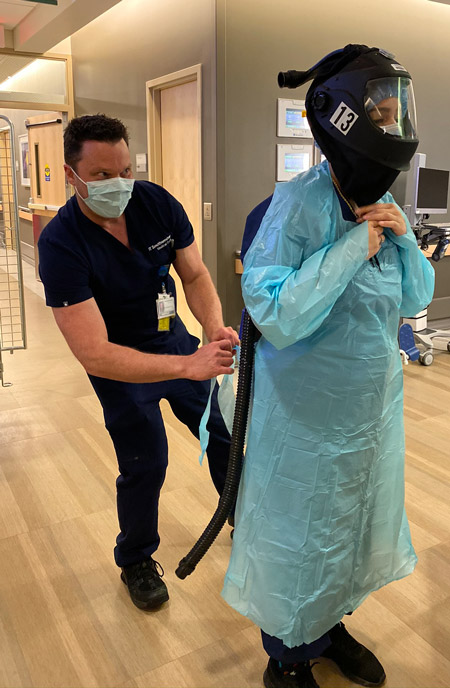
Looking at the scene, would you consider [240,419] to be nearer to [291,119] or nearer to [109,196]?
[109,196]

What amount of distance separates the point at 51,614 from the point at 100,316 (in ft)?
3.07

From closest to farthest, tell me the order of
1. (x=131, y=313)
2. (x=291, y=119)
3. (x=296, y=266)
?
(x=296, y=266), (x=131, y=313), (x=291, y=119)

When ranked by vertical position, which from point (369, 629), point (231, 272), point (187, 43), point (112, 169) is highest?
point (187, 43)

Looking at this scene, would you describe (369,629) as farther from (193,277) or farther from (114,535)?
(193,277)

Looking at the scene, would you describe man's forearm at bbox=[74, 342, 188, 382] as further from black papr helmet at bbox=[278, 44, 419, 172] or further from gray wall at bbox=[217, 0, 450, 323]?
gray wall at bbox=[217, 0, 450, 323]

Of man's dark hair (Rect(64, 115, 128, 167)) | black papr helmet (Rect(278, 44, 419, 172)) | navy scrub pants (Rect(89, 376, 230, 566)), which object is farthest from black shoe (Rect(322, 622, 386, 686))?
man's dark hair (Rect(64, 115, 128, 167))

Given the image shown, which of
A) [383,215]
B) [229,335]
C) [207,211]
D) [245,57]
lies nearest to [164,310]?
[229,335]

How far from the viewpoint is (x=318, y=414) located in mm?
1243

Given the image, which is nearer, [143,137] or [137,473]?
[137,473]

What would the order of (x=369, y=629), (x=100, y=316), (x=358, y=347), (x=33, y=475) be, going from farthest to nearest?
(x=33, y=475) → (x=369, y=629) → (x=100, y=316) → (x=358, y=347)

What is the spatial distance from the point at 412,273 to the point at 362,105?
39 centimetres

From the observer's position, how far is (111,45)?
5.11 metres

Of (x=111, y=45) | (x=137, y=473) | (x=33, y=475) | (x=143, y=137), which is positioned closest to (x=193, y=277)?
(x=137, y=473)

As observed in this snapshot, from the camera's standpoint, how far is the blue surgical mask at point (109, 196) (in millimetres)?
1539
